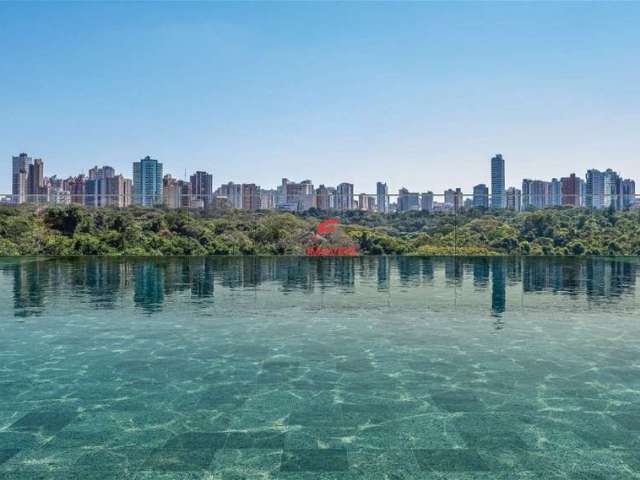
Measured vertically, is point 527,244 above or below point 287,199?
below

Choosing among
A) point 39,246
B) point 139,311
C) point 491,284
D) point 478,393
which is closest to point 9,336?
point 139,311

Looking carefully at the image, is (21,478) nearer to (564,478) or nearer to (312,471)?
(312,471)

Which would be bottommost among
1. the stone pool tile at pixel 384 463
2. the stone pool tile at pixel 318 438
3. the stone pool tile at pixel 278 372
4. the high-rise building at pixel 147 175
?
the stone pool tile at pixel 384 463

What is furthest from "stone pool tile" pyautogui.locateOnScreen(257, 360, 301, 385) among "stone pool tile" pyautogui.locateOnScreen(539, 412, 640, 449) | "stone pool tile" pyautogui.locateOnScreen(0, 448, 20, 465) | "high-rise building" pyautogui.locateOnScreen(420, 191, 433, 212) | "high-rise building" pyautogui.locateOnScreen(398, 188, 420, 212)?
"high-rise building" pyautogui.locateOnScreen(420, 191, 433, 212)

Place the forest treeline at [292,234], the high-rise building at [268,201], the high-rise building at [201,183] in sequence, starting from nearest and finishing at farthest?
1. the forest treeline at [292,234]
2. the high-rise building at [268,201]
3. the high-rise building at [201,183]

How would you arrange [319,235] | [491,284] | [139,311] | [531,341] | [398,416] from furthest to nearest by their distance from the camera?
[319,235], [491,284], [139,311], [531,341], [398,416]

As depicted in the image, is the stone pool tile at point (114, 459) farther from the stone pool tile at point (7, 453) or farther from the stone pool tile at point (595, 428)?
the stone pool tile at point (595, 428)

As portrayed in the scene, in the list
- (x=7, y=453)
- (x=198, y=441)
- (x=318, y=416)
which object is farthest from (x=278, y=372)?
(x=7, y=453)

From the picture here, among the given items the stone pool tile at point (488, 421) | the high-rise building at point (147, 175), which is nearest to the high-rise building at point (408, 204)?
the stone pool tile at point (488, 421)
